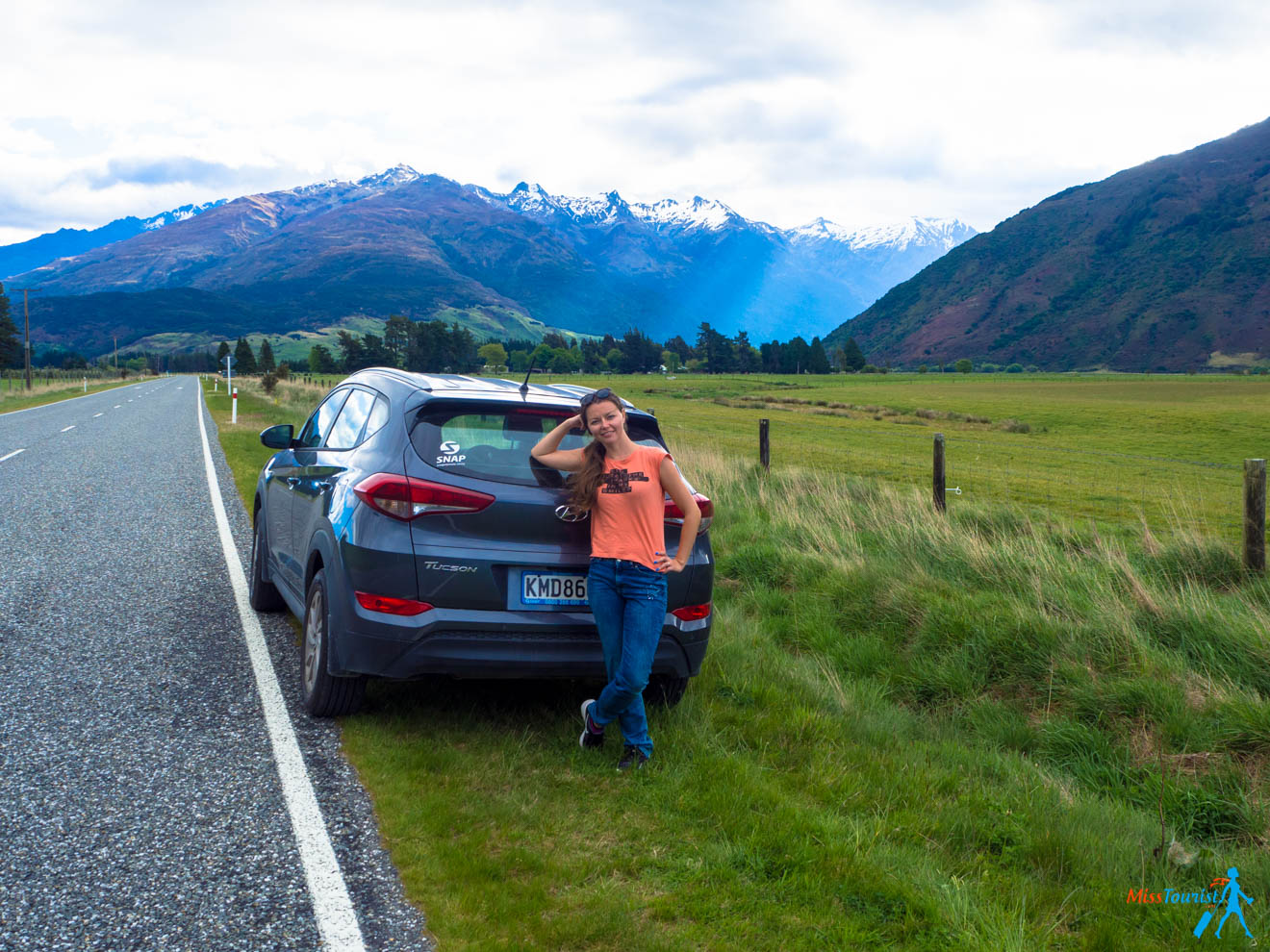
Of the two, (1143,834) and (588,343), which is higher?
(588,343)

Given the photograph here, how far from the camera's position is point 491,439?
4.20 meters

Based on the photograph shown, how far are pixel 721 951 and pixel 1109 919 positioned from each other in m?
1.34

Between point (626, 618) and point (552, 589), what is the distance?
408 mm

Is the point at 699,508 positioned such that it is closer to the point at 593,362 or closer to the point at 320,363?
the point at 320,363

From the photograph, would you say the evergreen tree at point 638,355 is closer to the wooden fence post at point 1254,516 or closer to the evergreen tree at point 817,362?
the evergreen tree at point 817,362

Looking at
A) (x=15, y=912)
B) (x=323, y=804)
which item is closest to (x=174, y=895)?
(x=15, y=912)

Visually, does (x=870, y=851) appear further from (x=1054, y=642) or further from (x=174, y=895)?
(x=1054, y=642)

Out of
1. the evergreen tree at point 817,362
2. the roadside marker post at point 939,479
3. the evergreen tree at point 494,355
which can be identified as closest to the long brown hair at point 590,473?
the roadside marker post at point 939,479

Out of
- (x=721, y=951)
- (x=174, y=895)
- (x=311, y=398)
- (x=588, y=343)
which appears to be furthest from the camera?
(x=588, y=343)

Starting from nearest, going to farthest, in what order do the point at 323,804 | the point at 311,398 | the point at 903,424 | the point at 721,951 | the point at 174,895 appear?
the point at 721,951 < the point at 174,895 < the point at 323,804 < the point at 311,398 < the point at 903,424

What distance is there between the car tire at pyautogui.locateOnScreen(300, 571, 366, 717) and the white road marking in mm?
187

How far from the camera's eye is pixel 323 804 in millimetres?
3566

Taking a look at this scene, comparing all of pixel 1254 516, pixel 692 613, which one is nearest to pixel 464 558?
pixel 692 613

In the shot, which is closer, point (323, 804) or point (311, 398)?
point (323, 804)
